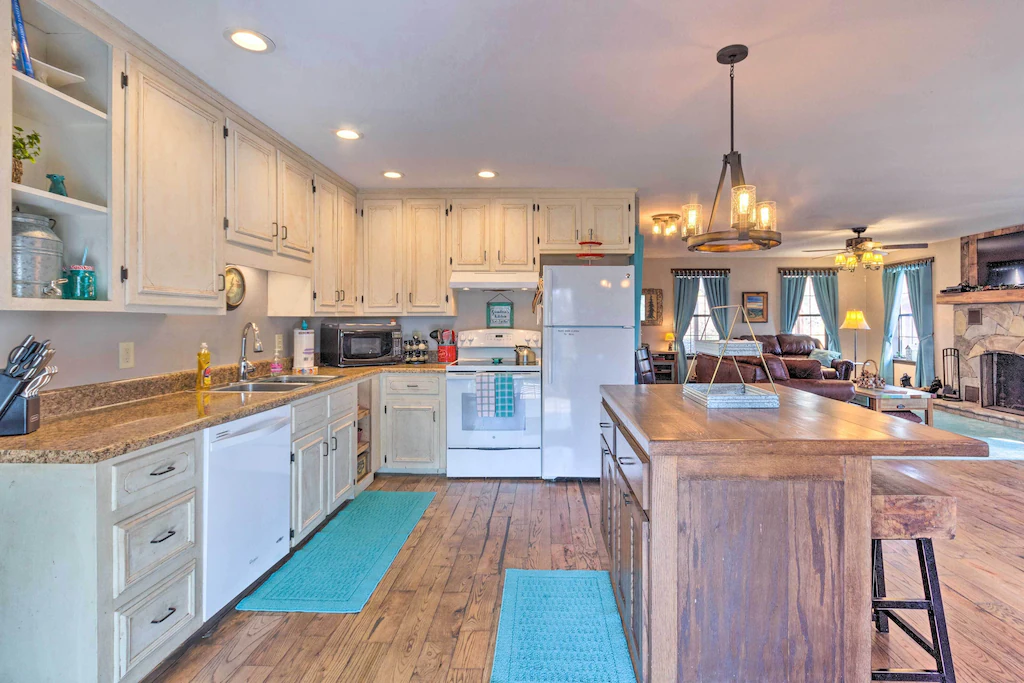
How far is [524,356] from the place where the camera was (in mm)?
4199

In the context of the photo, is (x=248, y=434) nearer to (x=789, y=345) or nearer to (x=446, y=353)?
(x=446, y=353)

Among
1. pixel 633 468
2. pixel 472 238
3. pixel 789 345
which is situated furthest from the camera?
pixel 789 345

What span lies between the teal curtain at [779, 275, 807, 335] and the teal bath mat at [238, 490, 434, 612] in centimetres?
789

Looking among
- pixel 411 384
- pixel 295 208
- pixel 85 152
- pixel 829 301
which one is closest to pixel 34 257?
pixel 85 152

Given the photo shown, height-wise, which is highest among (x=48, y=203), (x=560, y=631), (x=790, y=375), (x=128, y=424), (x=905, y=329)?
(x=48, y=203)

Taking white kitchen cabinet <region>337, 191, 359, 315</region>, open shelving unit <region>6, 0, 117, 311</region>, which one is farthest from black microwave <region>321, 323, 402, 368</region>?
open shelving unit <region>6, 0, 117, 311</region>

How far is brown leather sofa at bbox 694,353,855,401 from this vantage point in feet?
19.4

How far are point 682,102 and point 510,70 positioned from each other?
0.95 m

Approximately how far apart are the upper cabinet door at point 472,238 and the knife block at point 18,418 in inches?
118

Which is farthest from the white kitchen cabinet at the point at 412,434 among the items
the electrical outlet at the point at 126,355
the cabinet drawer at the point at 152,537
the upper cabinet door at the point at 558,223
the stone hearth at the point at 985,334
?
the stone hearth at the point at 985,334

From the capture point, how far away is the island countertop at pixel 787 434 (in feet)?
4.61

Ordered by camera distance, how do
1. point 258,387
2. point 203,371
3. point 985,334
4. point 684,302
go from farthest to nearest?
1. point 684,302
2. point 985,334
3. point 258,387
4. point 203,371

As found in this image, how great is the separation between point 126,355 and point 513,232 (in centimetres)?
280

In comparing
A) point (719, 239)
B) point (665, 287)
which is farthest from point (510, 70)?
point (665, 287)
